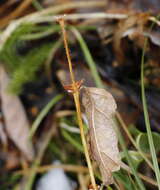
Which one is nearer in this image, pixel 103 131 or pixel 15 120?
pixel 103 131

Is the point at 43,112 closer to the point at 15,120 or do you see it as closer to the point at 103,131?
the point at 15,120

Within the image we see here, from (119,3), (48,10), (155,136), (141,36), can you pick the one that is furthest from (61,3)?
(155,136)

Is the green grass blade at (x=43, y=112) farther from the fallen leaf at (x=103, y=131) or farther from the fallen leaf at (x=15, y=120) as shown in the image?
the fallen leaf at (x=103, y=131)

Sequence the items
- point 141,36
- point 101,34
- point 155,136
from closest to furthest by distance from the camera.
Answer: point 155,136 < point 141,36 < point 101,34

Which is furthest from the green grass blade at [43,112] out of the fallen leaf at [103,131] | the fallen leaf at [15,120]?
the fallen leaf at [103,131]

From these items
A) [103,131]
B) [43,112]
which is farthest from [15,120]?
[103,131]

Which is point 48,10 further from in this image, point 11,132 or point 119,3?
point 11,132

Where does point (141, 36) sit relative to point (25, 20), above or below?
below
